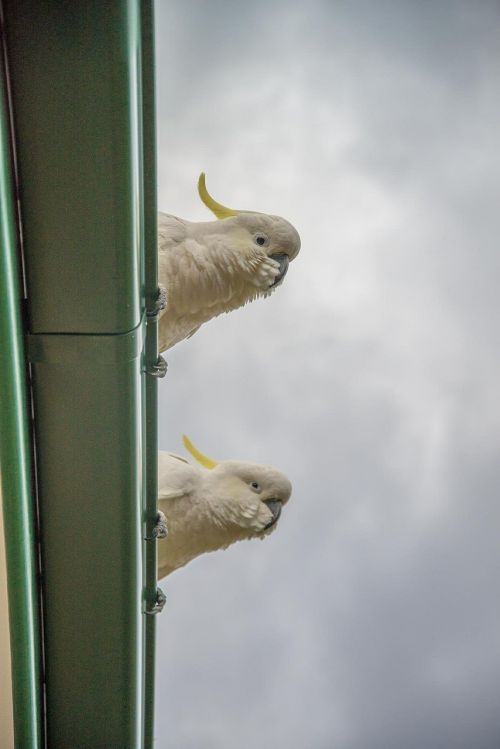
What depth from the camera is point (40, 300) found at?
7.55 ft

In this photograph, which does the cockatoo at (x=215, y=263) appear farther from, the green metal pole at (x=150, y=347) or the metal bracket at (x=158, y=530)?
the metal bracket at (x=158, y=530)

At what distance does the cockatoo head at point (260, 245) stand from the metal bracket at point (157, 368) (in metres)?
1.21

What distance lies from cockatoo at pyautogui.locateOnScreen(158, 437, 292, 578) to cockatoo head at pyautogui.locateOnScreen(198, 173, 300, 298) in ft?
3.39

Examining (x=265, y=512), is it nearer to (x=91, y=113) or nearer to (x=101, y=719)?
(x=101, y=719)

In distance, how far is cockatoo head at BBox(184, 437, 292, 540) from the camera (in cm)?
410

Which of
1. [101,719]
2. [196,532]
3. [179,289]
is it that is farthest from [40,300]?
[196,532]

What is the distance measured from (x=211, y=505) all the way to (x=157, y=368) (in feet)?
5.11

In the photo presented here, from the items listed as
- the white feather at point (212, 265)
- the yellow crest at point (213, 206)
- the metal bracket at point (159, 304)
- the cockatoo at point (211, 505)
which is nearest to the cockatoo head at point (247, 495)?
the cockatoo at point (211, 505)

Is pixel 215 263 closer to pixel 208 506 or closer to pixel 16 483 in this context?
pixel 208 506

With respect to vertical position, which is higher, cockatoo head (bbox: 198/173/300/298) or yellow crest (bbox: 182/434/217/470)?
cockatoo head (bbox: 198/173/300/298)

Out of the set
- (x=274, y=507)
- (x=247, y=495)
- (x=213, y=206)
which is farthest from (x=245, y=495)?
(x=213, y=206)

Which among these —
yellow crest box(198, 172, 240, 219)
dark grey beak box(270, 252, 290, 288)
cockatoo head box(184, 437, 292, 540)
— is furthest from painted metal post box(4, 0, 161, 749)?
yellow crest box(198, 172, 240, 219)

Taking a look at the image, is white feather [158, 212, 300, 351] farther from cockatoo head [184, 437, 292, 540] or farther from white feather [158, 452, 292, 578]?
cockatoo head [184, 437, 292, 540]

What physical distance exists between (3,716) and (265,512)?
1929 mm
